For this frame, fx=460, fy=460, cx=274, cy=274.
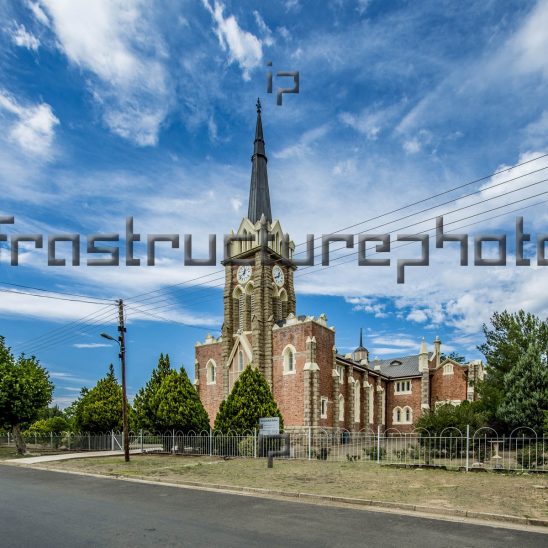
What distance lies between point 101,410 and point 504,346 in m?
29.6

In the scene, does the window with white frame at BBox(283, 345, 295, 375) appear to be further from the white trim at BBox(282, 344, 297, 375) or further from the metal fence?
the metal fence

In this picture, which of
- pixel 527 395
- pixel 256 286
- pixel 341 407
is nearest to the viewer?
pixel 527 395

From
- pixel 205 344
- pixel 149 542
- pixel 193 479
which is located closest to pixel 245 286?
pixel 205 344

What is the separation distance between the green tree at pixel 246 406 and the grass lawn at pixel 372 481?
6.23 m

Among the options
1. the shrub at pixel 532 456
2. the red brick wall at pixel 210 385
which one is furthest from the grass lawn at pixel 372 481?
the red brick wall at pixel 210 385

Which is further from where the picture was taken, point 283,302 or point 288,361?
point 283,302

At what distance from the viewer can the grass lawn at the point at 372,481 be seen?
11.2m

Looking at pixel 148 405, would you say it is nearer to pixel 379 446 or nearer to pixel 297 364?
pixel 297 364

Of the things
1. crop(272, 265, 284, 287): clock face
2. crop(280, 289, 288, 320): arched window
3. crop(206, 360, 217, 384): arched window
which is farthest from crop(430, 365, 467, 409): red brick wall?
crop(206, 360, 217, 384): arched window

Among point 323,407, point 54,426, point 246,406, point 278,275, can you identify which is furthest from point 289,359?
point 54,426

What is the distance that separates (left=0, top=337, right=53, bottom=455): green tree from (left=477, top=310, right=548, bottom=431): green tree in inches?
1181

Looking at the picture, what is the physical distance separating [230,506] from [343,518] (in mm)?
2955

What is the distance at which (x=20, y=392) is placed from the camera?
103 ft

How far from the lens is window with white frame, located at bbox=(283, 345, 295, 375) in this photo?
116ft
